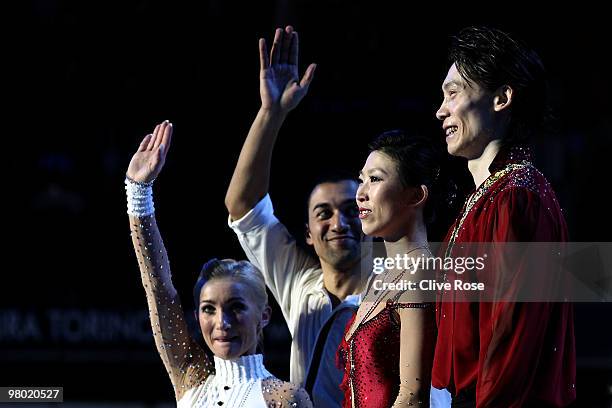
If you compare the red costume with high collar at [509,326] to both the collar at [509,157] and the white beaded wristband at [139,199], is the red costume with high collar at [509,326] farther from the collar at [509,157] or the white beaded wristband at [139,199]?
the white beaded wristband at [139,199]

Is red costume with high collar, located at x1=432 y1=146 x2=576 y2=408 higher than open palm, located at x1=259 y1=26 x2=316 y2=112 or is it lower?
lower

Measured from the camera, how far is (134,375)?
4473 millimetres

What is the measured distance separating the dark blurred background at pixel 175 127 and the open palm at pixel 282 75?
52.5 inches

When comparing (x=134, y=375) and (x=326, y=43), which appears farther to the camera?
(x=326, y=43)

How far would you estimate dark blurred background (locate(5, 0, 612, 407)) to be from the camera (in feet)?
15.0

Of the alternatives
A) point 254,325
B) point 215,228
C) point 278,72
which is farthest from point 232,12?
point 254,325

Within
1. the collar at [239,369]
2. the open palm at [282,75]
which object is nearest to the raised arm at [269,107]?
the open palm at [282,75]

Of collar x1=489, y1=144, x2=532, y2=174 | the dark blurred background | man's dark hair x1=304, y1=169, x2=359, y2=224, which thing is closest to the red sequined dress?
collar x1=489, y1=144, x2=532, y2=174

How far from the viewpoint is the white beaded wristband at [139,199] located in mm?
Result: 2898

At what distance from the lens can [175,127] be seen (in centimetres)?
502

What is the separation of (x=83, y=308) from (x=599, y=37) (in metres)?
2.99

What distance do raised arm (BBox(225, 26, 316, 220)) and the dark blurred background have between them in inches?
48.3

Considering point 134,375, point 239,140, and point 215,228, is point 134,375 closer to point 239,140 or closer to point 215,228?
point 215,228

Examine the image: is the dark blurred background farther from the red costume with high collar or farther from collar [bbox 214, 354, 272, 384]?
the red costume with high collar
